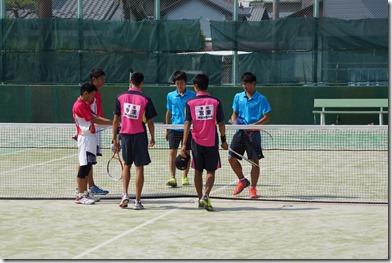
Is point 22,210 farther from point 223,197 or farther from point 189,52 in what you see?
point 189,52

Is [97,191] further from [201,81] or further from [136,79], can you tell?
[201,81]

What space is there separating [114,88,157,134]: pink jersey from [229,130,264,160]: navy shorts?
58.7 inches

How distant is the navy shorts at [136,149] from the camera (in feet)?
34.2

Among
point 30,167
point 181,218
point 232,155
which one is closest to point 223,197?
point 232,155

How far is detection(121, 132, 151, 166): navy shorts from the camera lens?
10430 mm

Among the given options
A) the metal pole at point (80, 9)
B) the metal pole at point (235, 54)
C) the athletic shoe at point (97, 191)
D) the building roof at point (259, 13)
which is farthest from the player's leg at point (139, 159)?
the metal pole at point (80, 9)

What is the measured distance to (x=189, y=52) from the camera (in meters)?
24.6

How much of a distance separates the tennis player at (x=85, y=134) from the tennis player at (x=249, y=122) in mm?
1800

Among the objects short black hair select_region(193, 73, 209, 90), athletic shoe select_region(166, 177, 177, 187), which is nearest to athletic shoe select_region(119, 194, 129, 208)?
short black hair select_region(193, 73, 209, 90)

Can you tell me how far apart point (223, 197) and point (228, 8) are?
1434 cm

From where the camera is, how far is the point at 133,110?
34.1ft

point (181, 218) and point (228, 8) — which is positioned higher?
point (228, 8)

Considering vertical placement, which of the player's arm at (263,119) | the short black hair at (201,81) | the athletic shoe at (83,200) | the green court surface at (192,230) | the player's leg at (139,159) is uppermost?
the short black hair at (201,81)

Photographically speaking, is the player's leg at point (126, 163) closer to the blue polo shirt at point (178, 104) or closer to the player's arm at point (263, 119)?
the player's arm at point (263, 119)
